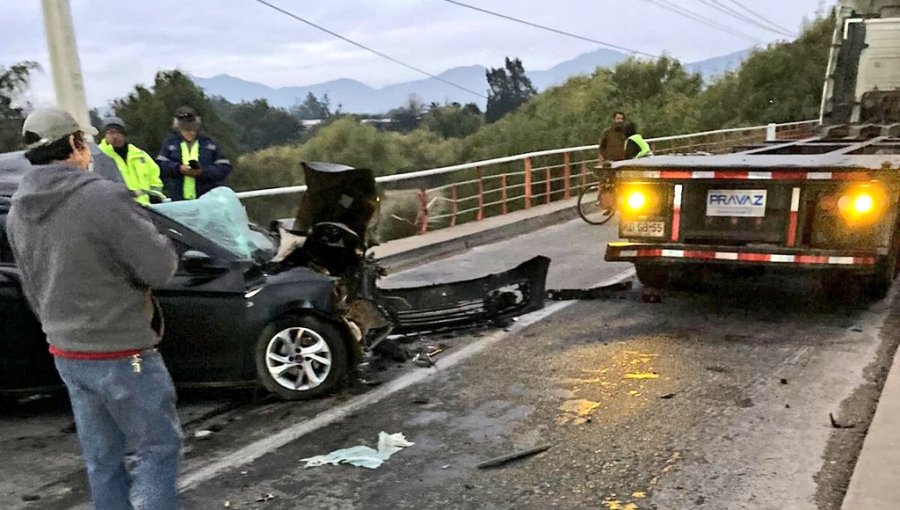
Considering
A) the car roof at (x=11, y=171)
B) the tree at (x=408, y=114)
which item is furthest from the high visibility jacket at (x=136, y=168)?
the tree at (x=408, y=114)

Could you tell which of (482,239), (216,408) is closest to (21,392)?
(216,408)

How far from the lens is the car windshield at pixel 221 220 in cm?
541

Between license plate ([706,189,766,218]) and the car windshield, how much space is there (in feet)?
12.5

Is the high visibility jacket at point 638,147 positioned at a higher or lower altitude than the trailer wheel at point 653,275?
higher

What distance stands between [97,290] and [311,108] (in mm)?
86807

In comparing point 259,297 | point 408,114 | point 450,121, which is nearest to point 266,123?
point 408,114

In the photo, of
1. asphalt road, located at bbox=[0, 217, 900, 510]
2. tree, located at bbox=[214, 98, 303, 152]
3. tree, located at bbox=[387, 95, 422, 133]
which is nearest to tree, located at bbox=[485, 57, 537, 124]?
tree, located at bbox=[387, 95, 422, 133]

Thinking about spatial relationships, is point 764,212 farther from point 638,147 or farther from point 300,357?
point 638,147

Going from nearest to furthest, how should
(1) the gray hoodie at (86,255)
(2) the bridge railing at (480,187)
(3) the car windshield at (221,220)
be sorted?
(1) the gray hoodie at (86,255) < (3) the car windshield at (221,220) < (2) the bridge railing at (480,187)

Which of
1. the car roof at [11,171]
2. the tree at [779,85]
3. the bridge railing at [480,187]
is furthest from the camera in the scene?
the tree at [779,85]

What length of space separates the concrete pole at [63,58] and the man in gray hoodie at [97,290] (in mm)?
3430

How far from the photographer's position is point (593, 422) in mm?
4902

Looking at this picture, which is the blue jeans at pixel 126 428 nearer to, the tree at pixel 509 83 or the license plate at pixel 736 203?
the license plate at pixel 736 203

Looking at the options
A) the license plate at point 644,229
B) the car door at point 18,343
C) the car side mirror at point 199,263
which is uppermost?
the car side mirror at point 199,263
